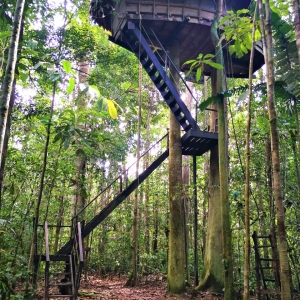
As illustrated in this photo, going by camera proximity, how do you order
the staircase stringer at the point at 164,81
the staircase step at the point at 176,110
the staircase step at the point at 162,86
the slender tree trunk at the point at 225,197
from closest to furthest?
the slender tree trunk at the point at 225,197, the staircase stringer at the point at 164,81, the staircase step at the point at 162,86, the staircase step at the point at 176,110

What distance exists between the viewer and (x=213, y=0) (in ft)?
29.4

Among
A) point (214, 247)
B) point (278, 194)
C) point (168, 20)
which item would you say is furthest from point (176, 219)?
point (278, 194)

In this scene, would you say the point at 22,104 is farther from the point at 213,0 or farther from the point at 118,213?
the point at 118,213

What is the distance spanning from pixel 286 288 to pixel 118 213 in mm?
12340

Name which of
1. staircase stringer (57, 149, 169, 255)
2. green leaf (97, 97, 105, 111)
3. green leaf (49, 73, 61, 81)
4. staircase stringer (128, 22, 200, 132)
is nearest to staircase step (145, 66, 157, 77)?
staircase stringer (128, 22, 200, 132)

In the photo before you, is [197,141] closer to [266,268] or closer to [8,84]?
[266,268]

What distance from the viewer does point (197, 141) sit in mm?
9258

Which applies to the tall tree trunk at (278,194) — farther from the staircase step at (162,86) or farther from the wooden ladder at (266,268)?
the staircase step at (162,86)

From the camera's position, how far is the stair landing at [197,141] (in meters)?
8.76

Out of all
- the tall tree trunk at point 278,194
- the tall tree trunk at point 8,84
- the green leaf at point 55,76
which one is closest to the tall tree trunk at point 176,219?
the tall tree trunk at point 278,194

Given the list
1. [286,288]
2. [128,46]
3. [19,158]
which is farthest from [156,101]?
[286,288]

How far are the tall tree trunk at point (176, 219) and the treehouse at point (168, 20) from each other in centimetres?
118

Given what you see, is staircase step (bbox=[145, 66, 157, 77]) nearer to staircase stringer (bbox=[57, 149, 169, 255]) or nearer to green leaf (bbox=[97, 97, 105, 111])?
staircase stringer (bbox=[57, 149, 169, 255])

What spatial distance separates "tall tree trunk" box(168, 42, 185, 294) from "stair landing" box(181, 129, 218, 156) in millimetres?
366
